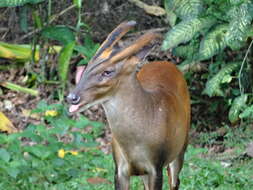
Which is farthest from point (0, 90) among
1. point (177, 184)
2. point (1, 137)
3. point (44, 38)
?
point (177, 184)

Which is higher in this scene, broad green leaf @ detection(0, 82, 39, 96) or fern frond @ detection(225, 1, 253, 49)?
fern frond @ detection(225, 1, 253, 49)

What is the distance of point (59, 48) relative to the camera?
32.3ft

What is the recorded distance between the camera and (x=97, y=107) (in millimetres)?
9430

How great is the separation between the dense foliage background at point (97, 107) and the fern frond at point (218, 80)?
1 centimetres

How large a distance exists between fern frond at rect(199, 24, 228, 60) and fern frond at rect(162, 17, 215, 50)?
124 millimetres

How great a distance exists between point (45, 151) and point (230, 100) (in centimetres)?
225

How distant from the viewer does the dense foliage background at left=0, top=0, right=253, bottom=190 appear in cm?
693

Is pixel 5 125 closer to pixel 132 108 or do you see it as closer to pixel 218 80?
pixel 218 80

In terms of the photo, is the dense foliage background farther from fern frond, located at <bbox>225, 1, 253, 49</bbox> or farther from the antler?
the antler

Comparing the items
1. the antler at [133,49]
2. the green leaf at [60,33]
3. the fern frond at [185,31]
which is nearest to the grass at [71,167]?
the fern frond at [185,31]

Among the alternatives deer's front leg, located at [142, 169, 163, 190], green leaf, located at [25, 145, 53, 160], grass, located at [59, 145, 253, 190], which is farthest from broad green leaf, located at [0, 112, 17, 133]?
deer's front leg, located at [142, 169, 163, 190]

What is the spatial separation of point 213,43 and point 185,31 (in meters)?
0.30

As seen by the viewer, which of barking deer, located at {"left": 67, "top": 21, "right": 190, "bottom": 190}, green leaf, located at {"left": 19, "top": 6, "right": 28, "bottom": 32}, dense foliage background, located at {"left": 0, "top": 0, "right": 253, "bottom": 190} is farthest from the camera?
green leaf, located at {"left": 19, "top": 6, "right": 28, "bottom": 32}

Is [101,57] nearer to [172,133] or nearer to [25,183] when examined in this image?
[172,133]
